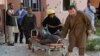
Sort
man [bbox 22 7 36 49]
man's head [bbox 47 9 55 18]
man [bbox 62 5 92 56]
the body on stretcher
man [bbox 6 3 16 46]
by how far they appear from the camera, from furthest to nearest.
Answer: man [bbox 6 3 16 46]
man [bbox 22 7 36 49]
man's head [bbox 47 9 55 18]
the body on stretcher
man [bbox 62 5 92 56]

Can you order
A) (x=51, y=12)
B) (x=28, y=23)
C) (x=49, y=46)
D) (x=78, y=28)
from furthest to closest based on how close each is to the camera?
(x=28, y=23) < (x=51, y=12) < (x=49, y=46) < (x=78, y=28)

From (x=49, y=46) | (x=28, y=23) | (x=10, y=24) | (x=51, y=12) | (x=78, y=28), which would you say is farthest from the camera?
(x=10, y=24)

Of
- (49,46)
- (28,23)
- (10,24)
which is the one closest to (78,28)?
(49,46)

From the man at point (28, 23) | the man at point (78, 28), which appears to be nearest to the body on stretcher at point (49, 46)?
the man at point (78, 28)

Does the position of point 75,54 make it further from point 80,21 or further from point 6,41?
point 6,41

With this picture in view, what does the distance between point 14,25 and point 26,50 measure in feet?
5.65

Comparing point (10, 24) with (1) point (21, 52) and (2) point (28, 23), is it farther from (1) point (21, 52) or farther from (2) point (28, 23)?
(1) point (21, 52)

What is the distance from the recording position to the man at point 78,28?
12.7 meters

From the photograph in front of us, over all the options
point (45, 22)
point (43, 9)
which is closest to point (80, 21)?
point (45, 22)

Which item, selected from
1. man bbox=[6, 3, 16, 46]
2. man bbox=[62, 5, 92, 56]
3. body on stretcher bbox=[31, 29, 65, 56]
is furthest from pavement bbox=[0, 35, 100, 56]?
man bbox=[62, 5, 92, 56]

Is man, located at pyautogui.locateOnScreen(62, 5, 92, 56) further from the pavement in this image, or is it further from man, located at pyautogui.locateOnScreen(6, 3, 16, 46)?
man, located at pyautogui.locateOnScreen(6, 3, 16, 46)

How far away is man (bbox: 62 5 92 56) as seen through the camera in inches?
499

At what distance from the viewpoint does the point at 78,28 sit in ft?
42.1

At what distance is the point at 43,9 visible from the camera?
2494 cm
